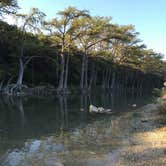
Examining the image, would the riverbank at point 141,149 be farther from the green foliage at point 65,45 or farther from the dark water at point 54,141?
the green foliage at point 65,45

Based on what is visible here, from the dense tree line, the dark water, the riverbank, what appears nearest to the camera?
the riverbank

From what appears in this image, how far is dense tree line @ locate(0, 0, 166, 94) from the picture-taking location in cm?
3712

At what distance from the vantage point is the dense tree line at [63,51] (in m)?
37.1

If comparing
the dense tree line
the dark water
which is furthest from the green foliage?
the dark water

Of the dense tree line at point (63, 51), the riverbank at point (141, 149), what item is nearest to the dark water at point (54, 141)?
the riverbank at point (141, 149)

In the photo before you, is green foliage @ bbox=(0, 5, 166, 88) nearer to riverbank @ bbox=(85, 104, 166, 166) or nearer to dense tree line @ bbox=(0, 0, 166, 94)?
dense tree line @ bbox=(0, 0, 166, 94)

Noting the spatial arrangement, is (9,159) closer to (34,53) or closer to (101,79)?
(34,53)

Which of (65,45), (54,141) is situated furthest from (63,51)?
(54,141)

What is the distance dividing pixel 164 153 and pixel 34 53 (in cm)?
3517

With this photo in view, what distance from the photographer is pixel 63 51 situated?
4325cm

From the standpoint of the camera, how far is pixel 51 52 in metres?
43.5

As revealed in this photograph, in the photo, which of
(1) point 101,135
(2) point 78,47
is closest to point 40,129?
(1) point 101,135

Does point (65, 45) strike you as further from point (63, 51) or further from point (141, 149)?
point (141, 149)

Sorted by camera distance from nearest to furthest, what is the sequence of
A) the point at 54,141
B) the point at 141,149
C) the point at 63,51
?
the point at 141,149, the point at 54,141, the point at 63,51
